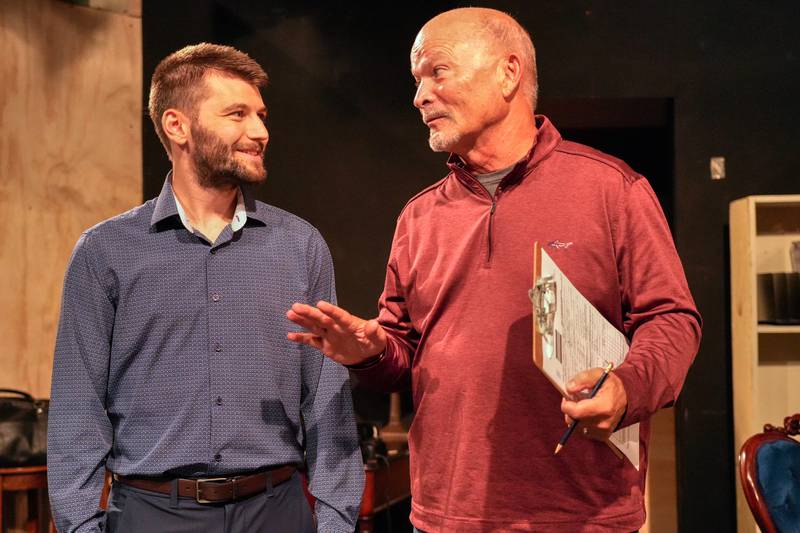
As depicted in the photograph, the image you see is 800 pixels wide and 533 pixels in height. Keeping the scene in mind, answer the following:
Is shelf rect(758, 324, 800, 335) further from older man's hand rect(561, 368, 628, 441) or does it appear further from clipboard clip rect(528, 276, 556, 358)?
clipboard clip rect(528, 276, 556, 358)

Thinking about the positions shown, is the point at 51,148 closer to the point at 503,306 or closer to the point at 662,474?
the point at 503,306

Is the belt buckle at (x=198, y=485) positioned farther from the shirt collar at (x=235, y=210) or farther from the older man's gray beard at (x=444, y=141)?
the older man's gray beard at (x=444, y=141)

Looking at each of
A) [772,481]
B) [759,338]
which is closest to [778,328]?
[759,338]

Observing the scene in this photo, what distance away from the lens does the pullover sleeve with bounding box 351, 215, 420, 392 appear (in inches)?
82.7

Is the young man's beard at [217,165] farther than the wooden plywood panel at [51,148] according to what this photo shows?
No

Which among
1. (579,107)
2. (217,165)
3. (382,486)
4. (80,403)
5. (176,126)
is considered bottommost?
(382,486)

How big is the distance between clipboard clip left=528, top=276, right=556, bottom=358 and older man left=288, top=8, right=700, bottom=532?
23 cm

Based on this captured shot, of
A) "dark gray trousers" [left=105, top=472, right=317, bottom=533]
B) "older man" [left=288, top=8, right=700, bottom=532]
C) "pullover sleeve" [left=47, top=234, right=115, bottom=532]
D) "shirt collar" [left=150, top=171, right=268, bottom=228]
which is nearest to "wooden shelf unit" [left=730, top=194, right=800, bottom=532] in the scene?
"older man" [left=288, top=8, right=700, bottom=532]

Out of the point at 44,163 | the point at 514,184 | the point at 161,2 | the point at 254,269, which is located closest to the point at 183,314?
the point at 254,269

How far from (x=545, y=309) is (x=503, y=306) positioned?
0.43m

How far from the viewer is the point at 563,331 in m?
1.57

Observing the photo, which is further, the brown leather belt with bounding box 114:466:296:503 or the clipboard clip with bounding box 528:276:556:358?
the brown leather belt with bounding box 114:466:296:503

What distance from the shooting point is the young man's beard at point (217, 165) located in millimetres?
2301

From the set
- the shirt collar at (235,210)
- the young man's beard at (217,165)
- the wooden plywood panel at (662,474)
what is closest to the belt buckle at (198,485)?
the shirt collar at (235,210)
